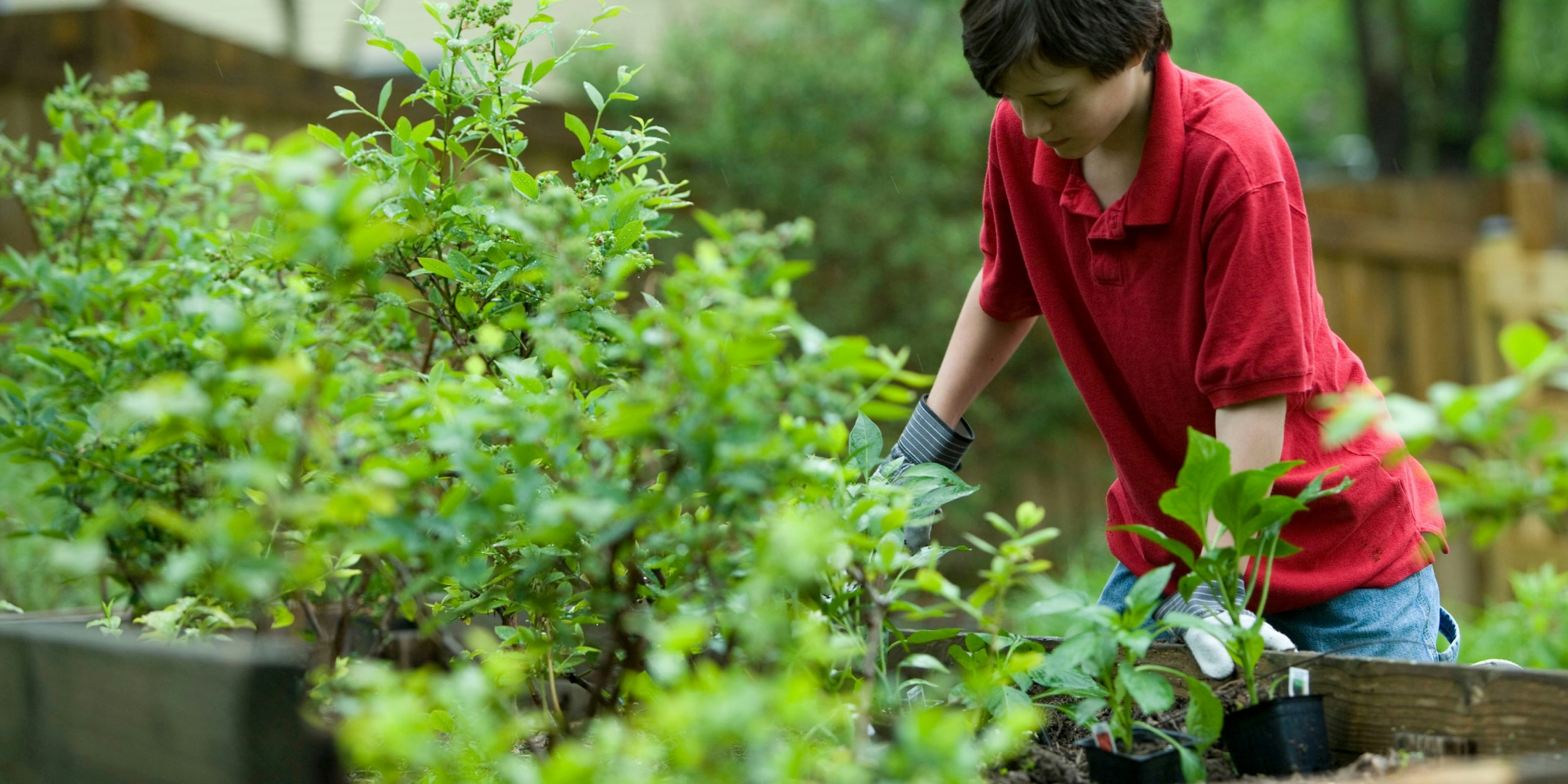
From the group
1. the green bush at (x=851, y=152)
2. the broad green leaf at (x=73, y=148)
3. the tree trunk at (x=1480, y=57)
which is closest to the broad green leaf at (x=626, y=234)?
the broad green leaf at (x=73, y=148)

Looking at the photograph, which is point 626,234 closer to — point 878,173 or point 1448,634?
point 1448,634

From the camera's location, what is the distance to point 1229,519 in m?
1.36

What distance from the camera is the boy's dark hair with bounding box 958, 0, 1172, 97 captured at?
156cm

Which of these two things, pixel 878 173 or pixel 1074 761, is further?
pixel 878 173

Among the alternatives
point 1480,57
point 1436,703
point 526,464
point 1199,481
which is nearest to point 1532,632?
point 1436,703

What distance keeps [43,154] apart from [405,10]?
29.4 feet

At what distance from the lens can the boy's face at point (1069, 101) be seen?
5.24 ft

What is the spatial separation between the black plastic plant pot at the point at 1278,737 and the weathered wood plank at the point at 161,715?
0.96 metres

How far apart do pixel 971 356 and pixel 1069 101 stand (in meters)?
0.51

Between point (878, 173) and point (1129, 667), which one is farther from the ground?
point (878, 173)

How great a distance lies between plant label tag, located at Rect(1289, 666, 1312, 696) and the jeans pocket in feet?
1.88

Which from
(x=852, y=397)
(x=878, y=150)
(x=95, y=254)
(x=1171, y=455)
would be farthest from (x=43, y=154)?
(x=878, y=150)

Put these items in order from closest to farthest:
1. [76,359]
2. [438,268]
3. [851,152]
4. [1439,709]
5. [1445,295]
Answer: [1439,709]
[438,268]
[76,359]
[851,152]
[1445,295]

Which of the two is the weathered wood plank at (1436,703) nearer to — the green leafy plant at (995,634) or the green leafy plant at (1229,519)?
the green leafy plant at (1229,519)
